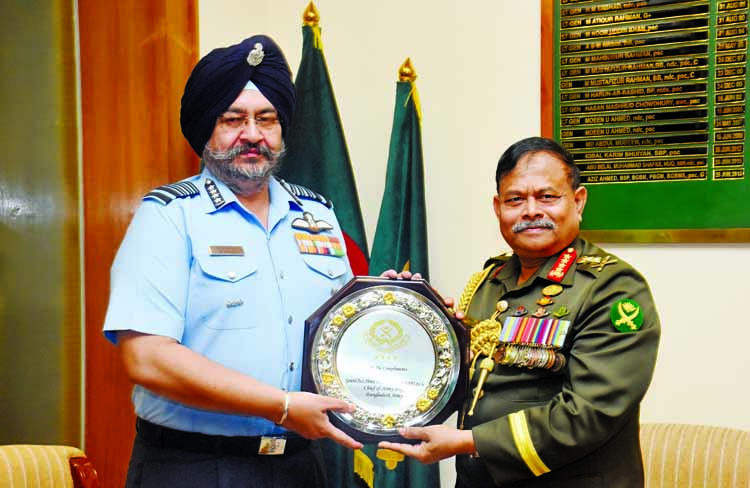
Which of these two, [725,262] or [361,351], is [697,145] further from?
[361,351]

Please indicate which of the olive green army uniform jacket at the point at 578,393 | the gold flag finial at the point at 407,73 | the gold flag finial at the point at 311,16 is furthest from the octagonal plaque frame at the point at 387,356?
the gold flag finial at the point at 311,16

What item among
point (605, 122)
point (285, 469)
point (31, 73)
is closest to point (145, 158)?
point (31, 73)

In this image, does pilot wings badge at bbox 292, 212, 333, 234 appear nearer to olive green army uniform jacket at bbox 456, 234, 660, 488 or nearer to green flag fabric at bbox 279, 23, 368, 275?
green flag fabric at bbox 279, 23, 368, 275

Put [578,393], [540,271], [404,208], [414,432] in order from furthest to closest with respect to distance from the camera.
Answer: [404,208] < [540,271] < [414,432] < [578,393]

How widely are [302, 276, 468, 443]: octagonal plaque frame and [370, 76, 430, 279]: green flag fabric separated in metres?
0.85

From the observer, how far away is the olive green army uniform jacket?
1.80 m

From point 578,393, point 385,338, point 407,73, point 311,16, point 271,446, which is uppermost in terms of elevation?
point 311,16

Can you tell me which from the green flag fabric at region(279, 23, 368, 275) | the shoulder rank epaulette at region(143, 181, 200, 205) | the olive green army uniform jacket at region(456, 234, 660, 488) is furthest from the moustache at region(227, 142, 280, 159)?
the olive green army uniform jacket at region(456, 234, 660, 488)

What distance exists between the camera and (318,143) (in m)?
2.84

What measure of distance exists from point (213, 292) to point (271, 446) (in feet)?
1.41

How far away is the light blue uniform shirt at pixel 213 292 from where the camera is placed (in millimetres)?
1946

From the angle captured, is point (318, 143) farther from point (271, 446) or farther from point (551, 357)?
point (551, 357)

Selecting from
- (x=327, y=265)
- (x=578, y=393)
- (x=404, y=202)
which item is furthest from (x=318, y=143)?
(x=578, y=393)

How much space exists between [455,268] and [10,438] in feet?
5.90
